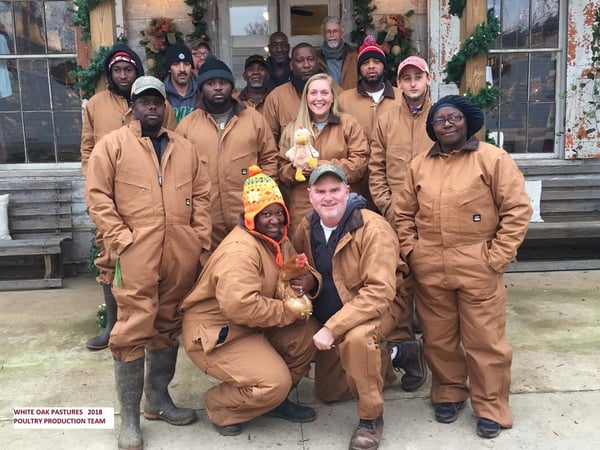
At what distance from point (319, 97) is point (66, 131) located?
154 inches

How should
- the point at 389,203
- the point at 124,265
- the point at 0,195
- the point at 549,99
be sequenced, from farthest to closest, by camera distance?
the point at 549,99 < the point at 0,195 < the point at 389,203 < the point at 124,265

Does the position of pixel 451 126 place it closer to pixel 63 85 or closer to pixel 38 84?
pixel 63 85

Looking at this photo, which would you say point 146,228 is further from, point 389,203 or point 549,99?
point 549,99

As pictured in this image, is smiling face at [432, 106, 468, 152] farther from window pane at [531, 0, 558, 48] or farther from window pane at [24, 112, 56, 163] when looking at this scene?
window pane at [24, 112, 56, 163]

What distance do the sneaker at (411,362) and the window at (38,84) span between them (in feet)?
15.3

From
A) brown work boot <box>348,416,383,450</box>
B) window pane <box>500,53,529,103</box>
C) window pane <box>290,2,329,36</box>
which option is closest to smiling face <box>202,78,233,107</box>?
brown work boot <box>348,416,383,450</box>

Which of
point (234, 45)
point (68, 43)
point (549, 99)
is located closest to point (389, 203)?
point (234, 45)

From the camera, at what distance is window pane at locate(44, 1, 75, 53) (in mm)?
6496

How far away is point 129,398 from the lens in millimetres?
3137

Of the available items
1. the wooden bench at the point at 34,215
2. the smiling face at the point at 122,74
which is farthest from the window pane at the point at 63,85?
the smiling face at the point at 122,74

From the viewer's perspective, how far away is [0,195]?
6324mm

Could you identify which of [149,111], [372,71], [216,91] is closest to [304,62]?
[372,71]

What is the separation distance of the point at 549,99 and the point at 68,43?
5.58m

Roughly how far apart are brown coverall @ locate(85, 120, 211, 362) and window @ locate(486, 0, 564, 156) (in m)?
4.86
